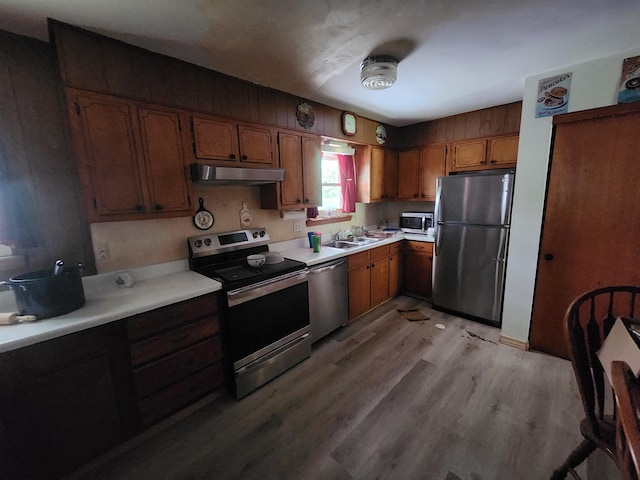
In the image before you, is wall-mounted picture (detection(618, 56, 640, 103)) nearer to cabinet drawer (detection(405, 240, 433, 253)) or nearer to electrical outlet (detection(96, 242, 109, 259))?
cabinet drawer (detection(405, 240, 433, 253))

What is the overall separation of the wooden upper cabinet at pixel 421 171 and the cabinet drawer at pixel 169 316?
3080mm

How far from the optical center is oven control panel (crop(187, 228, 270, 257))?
2178 millimetres

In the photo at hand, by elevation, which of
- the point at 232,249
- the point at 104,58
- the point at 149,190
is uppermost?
the point at 104,58

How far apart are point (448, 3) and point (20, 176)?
2569 mm

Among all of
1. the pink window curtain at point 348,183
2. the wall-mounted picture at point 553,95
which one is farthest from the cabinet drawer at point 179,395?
the wall-mounted picture at point 553,95

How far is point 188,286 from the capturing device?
70.7 inches

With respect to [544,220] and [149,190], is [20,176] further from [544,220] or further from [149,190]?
[544,220]

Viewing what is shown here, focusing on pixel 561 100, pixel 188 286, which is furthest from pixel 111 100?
pixel 561 100

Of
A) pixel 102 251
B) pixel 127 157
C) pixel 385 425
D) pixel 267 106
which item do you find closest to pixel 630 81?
pixel 267 106

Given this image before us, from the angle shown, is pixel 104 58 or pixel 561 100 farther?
pixel 561 100

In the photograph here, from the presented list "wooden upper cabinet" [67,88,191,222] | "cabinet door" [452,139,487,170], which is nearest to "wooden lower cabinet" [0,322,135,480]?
"wooden upper cabinet" [67,88,191,222]

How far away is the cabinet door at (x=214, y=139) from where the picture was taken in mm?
1970

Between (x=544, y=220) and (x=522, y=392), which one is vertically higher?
(x=544, y=220)

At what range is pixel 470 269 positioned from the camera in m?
2.94
